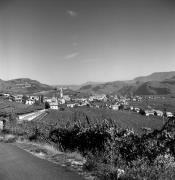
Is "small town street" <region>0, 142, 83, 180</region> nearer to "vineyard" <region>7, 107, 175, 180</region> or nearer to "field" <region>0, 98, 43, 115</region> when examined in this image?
"vineyard" <region>7, 107, 175, 180</region>

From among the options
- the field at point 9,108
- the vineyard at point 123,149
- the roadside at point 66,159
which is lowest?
the field at point 9,108

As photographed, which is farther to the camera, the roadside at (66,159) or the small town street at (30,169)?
the roadside at (66,159)

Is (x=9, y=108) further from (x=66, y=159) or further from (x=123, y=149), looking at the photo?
(x=123, y=149)

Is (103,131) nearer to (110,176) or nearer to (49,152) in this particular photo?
(49,152)

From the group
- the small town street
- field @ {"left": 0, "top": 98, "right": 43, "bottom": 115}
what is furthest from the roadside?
field @ {"left": 0, "top": 98, "right": 43, "bottom": 115}

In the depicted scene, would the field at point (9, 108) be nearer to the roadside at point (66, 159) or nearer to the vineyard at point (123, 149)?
the roadside at point (66, 159)

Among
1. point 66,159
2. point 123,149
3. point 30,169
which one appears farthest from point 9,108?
point 123,149

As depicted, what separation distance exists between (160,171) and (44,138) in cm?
805

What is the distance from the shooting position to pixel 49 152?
895 cm

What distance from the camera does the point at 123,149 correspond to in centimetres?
744

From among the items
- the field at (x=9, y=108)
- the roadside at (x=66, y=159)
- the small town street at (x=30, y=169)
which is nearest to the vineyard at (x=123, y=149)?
the roadside at (x=66, y=159)

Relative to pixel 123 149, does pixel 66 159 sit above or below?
below

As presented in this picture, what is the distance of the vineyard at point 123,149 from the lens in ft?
17.7

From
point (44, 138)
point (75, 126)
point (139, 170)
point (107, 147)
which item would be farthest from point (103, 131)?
point (44, 138)
